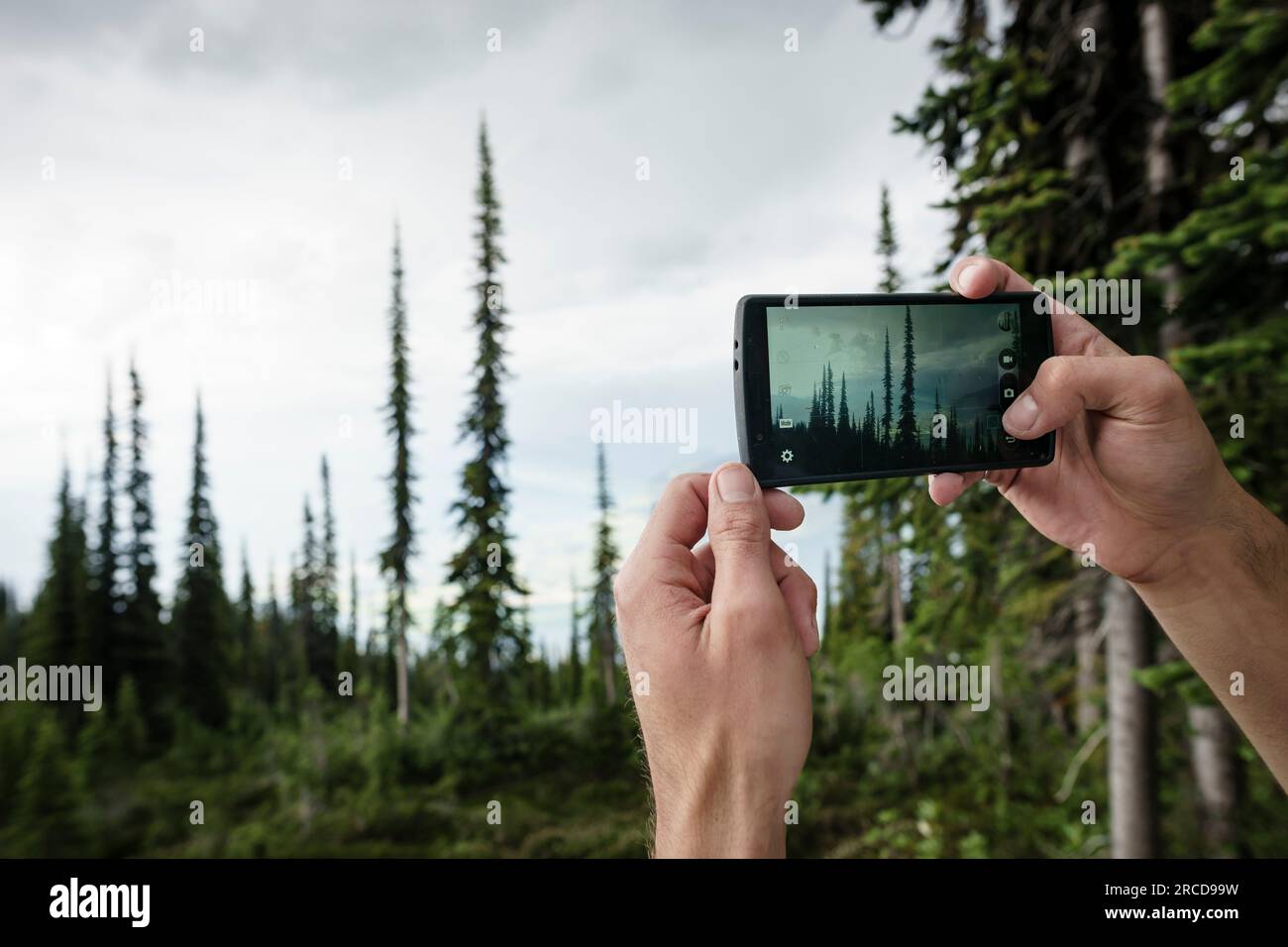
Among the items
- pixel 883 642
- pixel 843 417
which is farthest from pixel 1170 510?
pixel 883 642

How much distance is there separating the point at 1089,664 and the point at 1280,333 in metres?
4.73

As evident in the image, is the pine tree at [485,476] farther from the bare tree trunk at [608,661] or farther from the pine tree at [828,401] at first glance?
the pine tree at [828,401]

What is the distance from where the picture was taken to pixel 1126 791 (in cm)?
575

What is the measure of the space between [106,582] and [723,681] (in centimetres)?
1892

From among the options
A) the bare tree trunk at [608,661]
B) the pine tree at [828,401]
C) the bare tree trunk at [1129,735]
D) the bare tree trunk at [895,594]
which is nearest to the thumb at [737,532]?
the pine tree at [828,401]

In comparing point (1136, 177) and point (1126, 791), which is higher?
point (1136, 177)

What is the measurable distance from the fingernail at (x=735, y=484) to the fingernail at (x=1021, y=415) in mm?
775

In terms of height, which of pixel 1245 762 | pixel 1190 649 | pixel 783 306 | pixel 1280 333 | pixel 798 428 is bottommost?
pixel 1245 762

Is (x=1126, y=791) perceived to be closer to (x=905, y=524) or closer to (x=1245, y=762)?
(x=1245, y=762)

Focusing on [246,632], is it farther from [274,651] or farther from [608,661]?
[608,661]

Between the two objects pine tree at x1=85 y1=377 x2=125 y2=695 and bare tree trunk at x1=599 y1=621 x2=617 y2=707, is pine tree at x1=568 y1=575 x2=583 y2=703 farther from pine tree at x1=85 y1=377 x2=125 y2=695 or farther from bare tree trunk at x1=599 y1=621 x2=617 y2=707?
pine tree at x1=85 y1=377 x2=125 y2=695

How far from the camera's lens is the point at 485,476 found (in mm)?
15422
